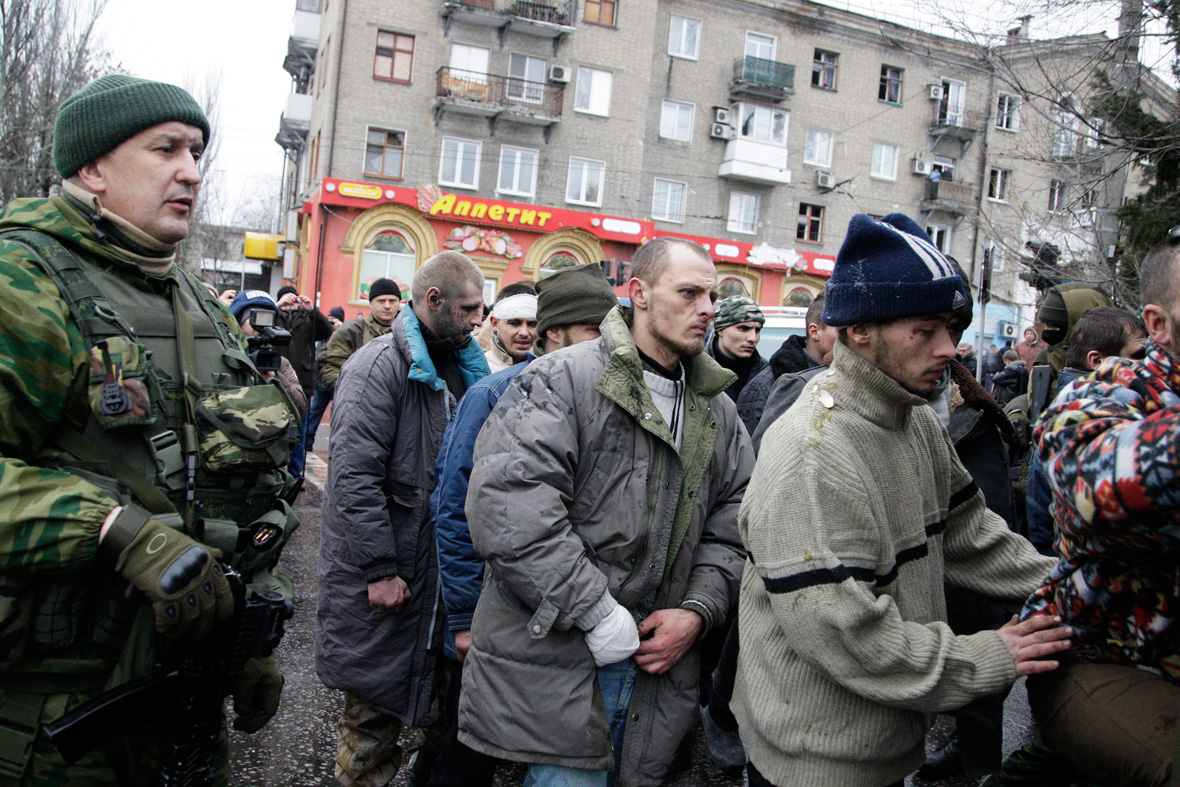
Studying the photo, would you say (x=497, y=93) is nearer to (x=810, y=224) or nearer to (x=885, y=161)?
(x=810, y=224)

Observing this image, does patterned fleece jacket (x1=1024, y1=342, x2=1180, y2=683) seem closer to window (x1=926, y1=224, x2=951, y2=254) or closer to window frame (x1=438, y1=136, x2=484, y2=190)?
window frame (x1=438, y1=136, x2=484, y2=190)

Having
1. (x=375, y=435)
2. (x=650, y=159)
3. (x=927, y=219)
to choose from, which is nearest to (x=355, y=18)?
(x=650, y=159)

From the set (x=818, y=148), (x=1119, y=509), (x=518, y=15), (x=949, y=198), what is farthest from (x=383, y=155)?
(x=1119, y=509)

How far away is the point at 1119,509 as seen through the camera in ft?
5.03

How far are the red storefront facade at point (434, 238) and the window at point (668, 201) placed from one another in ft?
2.61

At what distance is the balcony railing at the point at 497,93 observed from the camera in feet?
85.9

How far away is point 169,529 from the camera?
1893 millimetres

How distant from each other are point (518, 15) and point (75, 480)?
90.8 feet

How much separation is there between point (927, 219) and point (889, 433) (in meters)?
34.3

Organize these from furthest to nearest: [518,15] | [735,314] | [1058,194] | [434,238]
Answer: [518,15] → [434,238] → [1058,194] → [735,314]

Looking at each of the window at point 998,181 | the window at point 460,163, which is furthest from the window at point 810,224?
the window at point 460,163

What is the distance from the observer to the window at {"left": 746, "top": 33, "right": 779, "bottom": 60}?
3047cm

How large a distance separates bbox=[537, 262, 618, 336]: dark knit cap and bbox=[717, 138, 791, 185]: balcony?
90.0 feet

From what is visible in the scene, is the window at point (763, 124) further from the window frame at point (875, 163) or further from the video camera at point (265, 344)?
the video camera at point (265, 344)
